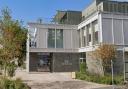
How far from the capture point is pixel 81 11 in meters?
45.9

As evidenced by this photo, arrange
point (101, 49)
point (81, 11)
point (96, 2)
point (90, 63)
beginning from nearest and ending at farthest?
point (101, 49) < point (90, 63) < point (96, 2) < point (81, 11)

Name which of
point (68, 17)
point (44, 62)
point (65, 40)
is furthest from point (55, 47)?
point (68, 17)

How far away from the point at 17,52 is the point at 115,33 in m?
14.0

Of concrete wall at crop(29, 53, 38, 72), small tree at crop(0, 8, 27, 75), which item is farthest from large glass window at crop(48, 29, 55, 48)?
small tree at crop(0, 8, 27, 75)

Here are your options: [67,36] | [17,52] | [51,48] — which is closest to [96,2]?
[67,36]

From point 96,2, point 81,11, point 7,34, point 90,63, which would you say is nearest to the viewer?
point 7,34

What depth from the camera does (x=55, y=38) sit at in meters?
39.7

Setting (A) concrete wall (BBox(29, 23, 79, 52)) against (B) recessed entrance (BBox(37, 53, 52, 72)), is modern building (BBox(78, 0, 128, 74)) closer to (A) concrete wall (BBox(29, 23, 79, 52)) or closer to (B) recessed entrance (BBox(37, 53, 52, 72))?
(A) concrete wall (BBox(29, 23, 79, 52))

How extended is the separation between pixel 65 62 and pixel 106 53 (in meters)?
15.1

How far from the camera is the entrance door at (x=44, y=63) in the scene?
41.7 metres

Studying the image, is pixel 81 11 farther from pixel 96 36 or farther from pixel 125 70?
pixel 125 70

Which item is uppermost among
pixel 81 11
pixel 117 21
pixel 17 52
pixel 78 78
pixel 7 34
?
pixel 81 11

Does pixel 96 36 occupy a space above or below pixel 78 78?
above

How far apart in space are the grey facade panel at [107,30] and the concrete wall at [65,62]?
12070mm
